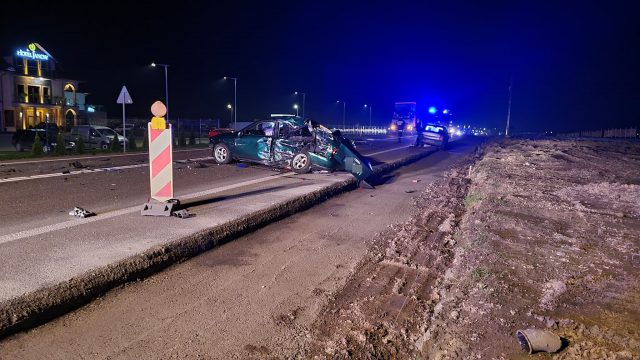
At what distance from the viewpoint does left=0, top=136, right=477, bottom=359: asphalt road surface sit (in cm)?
326

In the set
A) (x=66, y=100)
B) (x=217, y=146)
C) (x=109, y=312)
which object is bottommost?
(x=109, y=312)

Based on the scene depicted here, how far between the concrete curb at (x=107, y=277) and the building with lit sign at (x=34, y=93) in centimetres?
4567

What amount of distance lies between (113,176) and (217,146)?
3.99 metres

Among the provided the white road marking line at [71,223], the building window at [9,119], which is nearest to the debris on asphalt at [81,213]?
the white road marking line at [71,223]

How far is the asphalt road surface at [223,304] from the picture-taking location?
3.26 metres

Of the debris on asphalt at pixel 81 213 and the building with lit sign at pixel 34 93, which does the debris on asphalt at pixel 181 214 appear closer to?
the debris on asphalt at pixel 81 213

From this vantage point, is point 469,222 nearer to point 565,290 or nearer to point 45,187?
point 565,290

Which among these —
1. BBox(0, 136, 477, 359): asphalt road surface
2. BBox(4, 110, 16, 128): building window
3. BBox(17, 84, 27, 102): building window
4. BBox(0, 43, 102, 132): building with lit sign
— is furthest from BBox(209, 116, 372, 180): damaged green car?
BBox(17, 84, 27, 102): building window

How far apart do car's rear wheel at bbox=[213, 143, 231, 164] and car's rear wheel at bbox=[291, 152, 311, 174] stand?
9.22 feet

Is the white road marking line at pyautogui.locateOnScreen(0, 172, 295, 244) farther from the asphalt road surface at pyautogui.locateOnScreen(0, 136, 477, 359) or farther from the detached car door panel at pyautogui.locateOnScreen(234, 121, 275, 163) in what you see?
the detached car door panel at pyautogui.locateOnScreen(234, 121, 275, 163)

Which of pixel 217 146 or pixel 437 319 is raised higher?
pixel 217 146

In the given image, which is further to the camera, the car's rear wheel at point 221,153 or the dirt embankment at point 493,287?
the car's rear wheel at point 221,153

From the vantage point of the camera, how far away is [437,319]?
375 centimetres

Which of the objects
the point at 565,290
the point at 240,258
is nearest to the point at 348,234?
the point at 240,258
